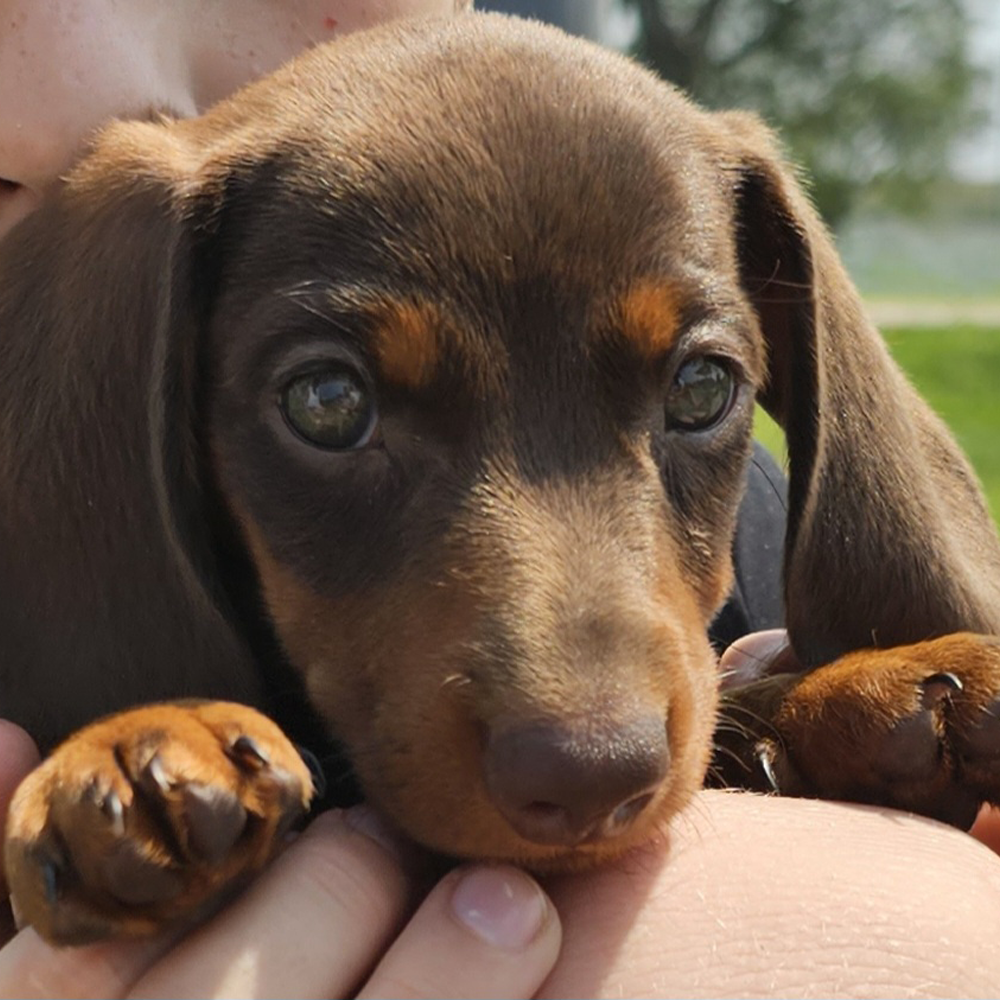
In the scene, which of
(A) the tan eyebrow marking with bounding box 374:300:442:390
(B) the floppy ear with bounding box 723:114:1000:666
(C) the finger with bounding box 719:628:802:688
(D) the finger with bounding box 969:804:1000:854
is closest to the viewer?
(A) the tan eyebrow marking with bounding box 374:300:442:390

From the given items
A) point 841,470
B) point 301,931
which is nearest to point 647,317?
point 841,470

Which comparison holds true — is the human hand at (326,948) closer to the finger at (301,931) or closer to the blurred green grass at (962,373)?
the finger at (301,931)

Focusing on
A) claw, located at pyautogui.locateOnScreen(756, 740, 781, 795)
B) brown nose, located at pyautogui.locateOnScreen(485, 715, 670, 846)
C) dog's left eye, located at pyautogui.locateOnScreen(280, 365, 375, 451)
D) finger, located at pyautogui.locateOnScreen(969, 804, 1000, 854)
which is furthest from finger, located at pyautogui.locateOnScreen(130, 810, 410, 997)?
finger, located at pyautogui.locateOnScreen(969, 804, 1000, 854)

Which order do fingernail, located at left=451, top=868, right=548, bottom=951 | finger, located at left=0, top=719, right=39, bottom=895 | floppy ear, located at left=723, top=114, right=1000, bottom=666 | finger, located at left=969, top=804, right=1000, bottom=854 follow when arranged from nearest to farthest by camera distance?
fingernail, located at left=451, top=868, right=548, bottom=951 → finger, located at left=0, top=719, right=39, bottom=895 → finger, located at left=969, top=804, right=1000, bottom=854 → floppy ear, located at left=723, top=114, right=1000, bottom=666

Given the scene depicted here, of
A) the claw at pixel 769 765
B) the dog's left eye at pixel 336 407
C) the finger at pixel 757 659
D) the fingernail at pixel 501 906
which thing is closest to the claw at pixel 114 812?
the fingernail at pixel 501 906

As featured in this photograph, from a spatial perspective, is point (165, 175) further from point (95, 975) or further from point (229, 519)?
point (95, 975)

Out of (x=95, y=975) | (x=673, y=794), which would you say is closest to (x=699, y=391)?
(x=673, y=794)

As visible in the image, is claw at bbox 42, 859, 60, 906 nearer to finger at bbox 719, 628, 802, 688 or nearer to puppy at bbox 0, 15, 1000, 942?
puppy at bbox 0, 15, 1000, 942
